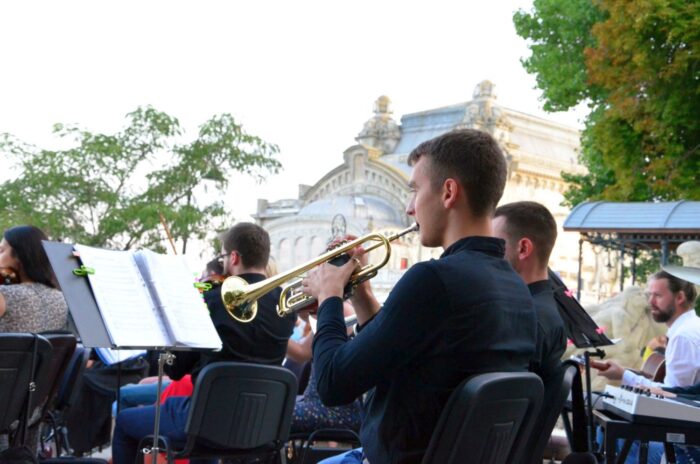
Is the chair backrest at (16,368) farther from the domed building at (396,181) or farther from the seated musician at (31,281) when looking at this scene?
the domed building at (396,181)

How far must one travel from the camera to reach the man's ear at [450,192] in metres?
3.99

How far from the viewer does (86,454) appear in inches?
394

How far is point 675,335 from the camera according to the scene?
7.47 m

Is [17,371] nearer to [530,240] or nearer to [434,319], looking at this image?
[530,240]

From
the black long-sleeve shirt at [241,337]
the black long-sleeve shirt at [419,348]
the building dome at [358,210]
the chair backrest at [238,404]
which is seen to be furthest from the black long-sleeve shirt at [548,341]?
the building dome at [358,210]

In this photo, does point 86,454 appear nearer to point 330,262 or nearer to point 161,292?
point 161,292

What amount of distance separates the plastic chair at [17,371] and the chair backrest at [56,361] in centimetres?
20

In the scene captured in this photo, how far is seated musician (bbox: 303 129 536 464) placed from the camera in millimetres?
3695

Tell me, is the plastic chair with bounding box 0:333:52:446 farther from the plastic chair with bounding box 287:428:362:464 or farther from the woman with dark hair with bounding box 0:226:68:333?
the plastic chair with bounding box 287:428:362:464

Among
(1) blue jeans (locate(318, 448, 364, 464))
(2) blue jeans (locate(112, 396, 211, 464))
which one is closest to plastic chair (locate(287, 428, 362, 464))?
(2) blue jeans (locate(112, 396, 211, 464))

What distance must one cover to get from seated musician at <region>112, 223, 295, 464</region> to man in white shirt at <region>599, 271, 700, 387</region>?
2.08m

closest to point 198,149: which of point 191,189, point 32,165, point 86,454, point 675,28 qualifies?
point 191,189

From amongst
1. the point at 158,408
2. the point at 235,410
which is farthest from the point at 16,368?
the point at 235,410

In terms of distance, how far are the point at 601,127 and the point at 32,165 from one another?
21.0 metres
